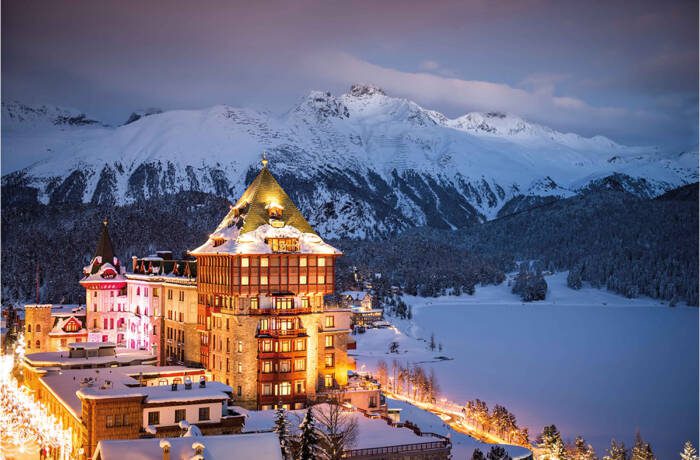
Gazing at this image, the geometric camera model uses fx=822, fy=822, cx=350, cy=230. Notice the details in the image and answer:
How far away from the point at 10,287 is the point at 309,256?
5957 inches

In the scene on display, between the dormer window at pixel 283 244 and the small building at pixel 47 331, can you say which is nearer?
the dormer window at pixel 283 244

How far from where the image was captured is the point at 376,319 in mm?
171750

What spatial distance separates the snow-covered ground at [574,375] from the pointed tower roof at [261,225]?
33.8 meters

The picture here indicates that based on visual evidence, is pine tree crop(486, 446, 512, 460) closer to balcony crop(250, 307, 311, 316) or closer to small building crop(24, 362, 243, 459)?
small building crop(24, 362, 243, 459)

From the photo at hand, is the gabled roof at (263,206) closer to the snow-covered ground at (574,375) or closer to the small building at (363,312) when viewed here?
the snow-covered ground at (574,375)

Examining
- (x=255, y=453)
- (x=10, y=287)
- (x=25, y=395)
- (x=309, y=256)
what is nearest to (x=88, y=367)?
(x=25, y=395)

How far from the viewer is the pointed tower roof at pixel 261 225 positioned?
68188 millimetres

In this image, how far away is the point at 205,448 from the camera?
35.6m

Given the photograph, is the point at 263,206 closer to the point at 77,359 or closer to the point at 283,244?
the point at 283,244

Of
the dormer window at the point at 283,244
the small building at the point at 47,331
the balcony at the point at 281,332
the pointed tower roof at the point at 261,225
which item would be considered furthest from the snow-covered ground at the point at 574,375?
the small building at the point at 47,331

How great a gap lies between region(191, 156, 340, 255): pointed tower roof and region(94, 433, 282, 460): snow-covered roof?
3124 centimetres

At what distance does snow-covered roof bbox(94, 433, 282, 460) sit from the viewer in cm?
3550

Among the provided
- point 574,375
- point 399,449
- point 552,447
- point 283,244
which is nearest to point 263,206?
point 283,244

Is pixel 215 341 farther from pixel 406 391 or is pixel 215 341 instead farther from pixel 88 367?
pixel 406 391
